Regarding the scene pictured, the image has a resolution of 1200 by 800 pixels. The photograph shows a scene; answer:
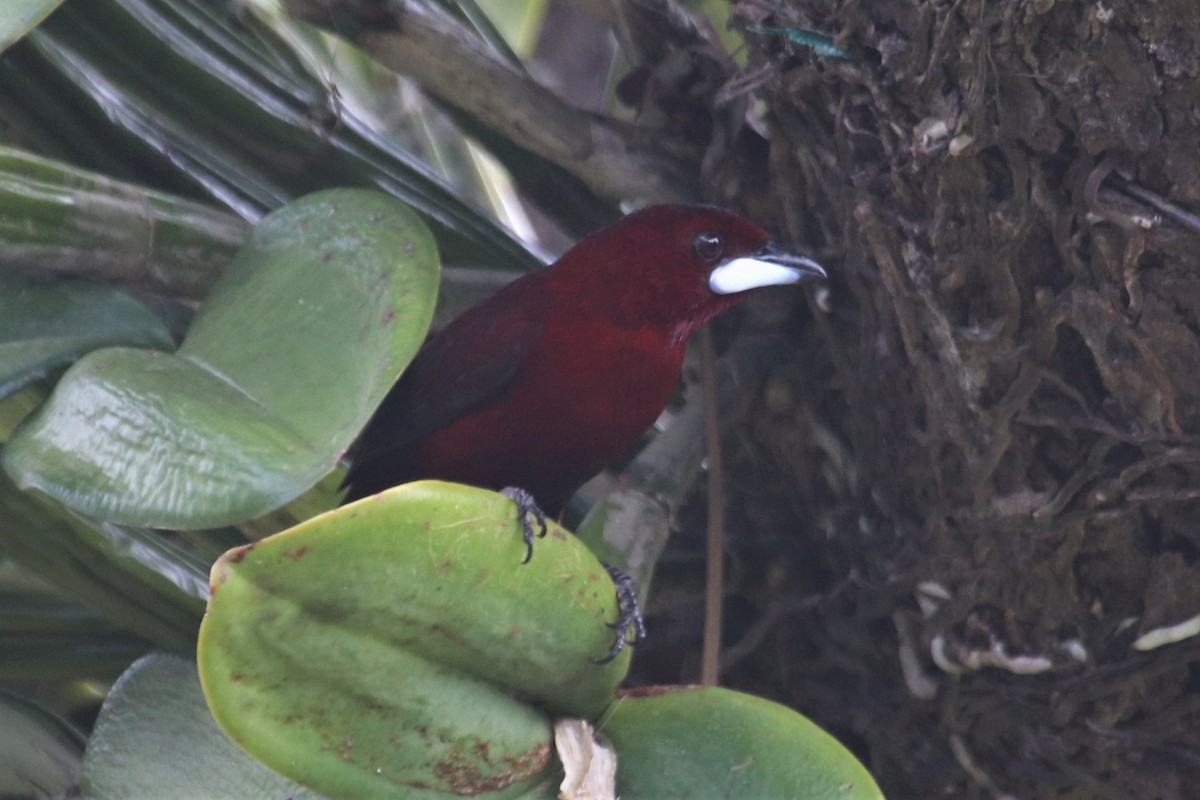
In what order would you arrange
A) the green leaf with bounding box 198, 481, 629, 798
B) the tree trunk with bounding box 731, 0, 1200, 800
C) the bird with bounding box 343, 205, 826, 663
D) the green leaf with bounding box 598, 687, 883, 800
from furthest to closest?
the bird with bounding box 343, 205, 826, 663
the tree trunk with bounding box 731, 0, 1200, 800
the green leaf with bounding box 598, 687, 883, 800
the green leaf with bounding box 198, 481, 629, 798

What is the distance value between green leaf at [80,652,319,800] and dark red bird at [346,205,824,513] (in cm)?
55

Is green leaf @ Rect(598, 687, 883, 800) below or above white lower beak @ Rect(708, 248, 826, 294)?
below

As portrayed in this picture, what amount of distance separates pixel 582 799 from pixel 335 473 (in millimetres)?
619

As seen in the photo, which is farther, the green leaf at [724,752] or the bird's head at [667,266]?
the bird's head at [667,266]

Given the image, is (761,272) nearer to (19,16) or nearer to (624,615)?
(624,615)

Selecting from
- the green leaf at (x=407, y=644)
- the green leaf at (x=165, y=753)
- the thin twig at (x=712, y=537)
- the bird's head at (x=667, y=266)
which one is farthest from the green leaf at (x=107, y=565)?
the bird's head at (x=667, y=266)

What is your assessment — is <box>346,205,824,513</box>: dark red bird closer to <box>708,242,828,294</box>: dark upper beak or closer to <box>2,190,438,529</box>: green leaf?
<box>708,242,828,294</box>: dark upper beak

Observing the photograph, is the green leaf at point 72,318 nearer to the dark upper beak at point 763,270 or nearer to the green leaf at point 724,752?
the green leaf at point 724,752

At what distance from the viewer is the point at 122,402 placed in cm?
110

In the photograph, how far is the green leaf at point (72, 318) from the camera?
128cm

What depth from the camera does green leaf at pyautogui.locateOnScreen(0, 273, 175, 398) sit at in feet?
4.21

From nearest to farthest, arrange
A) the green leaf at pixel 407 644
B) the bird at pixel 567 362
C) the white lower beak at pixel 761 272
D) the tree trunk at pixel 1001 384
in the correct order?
the green leaf at pixel 407 644 → the tree trunk at pixel 1001 384 → the white lower beak at pixel 761 272 → the bird at pixel 567 362

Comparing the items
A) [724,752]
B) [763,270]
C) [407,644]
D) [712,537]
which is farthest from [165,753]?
[763,270]

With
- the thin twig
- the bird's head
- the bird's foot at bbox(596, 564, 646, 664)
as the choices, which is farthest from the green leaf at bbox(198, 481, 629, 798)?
the bird's head
